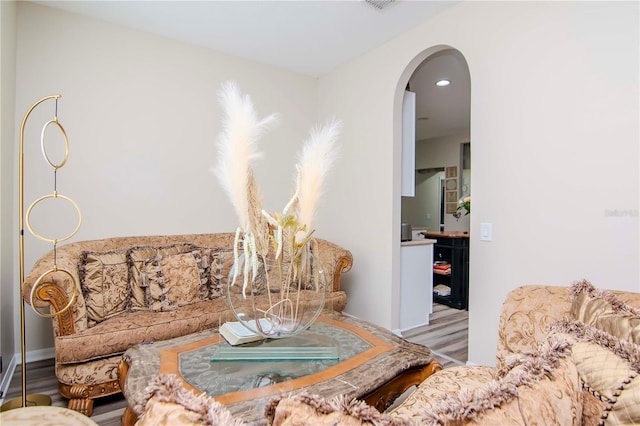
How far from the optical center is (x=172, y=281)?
99.5 inches

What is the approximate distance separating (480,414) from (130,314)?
242 centimetres

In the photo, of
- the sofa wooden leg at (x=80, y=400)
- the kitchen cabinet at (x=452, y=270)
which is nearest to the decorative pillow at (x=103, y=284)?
the sofa wooden leg at (x=80, y=400)

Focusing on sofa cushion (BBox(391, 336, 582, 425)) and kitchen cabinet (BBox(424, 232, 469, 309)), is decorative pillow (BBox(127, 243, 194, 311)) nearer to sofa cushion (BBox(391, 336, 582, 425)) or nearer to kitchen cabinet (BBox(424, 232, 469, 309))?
sofa cushion (BBox(391, 336, 582, 425))

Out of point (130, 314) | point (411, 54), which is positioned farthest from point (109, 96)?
point (411, 54)

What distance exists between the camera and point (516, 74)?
7.24 feet

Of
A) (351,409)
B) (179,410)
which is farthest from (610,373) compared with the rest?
(179,410)

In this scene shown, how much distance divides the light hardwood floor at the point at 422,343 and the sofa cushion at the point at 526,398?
6.69 ft

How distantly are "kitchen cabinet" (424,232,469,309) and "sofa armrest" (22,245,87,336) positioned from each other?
3698 mm

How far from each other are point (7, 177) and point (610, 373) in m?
3.26

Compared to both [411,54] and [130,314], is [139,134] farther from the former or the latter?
[411,54]

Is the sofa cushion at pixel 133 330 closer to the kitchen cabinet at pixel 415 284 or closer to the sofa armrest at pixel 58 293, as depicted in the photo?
the sofa armrest at pixel 58 293

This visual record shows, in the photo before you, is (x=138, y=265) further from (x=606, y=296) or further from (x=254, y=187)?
(x=606, y=296)

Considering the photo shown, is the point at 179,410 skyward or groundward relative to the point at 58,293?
skyward

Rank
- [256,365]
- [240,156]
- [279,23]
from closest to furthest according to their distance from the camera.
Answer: [240,156] → [256,365] → [279,23]
